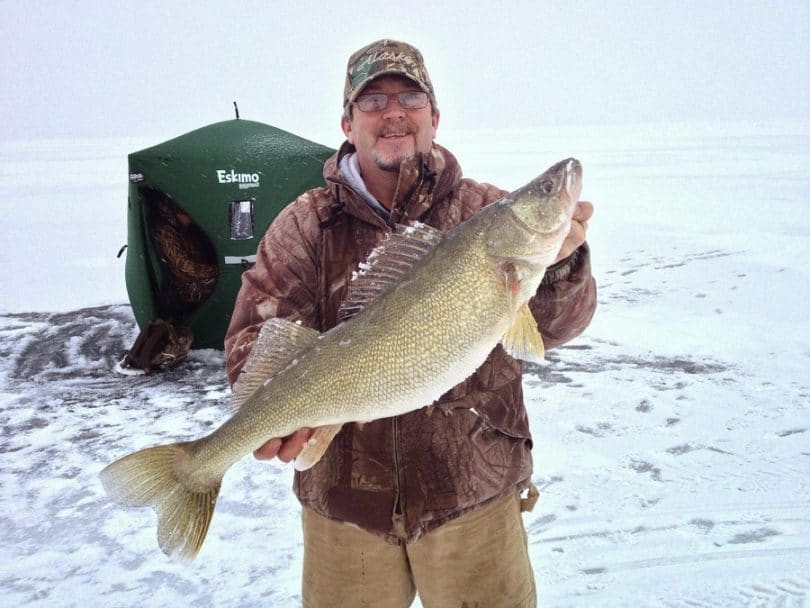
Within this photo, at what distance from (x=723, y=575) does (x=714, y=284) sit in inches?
191

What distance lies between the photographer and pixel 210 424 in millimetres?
4555

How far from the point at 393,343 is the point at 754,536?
222 centimetres

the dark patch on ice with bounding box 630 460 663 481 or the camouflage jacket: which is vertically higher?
the camouflage jacket

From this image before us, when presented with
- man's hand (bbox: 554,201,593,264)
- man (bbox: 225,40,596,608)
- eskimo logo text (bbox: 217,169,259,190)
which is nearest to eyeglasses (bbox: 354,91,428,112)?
man (bbox: 225,40,596,608)

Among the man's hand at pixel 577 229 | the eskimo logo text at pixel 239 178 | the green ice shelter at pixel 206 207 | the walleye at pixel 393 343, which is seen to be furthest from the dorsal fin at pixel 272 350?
the eskimo logo text at pixel 239 178

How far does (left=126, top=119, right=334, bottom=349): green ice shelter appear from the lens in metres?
5.80

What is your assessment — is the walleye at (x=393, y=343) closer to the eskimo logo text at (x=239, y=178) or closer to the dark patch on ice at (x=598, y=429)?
the dark patch on ice at (x=598, y=429)

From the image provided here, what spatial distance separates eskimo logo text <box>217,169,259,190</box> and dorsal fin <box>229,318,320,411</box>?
4.10 metres

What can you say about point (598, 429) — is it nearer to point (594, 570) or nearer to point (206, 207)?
point (594, 570)

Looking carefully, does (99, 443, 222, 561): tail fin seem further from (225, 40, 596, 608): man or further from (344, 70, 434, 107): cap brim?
(344, 70, 434, 107): cap brim

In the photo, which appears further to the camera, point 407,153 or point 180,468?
point 407,153

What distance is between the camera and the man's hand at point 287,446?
1955 millimetres

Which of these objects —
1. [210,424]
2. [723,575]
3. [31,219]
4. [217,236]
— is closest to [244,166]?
[217,236]

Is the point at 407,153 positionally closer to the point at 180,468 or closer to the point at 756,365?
the point at 180,468
